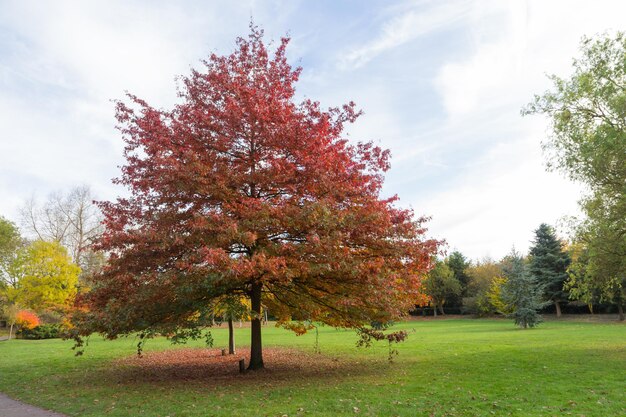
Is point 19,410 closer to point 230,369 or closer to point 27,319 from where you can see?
point 230,369

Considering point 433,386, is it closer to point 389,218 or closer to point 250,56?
point 389,218

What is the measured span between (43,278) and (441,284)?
47.6 m

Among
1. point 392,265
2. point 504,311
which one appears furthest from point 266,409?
point 504,311

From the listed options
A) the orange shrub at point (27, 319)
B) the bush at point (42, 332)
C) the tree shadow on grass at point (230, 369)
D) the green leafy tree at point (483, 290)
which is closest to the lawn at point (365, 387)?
the tree shadow on grass at point (230, 369)

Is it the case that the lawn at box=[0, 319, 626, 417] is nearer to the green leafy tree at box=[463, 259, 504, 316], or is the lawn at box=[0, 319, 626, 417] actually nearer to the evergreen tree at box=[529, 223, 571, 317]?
the green leafy tree at box=[463, 259, 504, 316]

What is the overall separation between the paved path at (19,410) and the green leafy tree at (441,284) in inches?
2116

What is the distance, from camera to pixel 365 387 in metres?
10.8

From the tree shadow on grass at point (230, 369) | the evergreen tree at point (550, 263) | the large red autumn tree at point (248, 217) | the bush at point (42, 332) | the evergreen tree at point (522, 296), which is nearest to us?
the large red autumn tree at point (248, 217)

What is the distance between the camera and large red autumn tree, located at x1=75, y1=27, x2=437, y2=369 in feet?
35.5

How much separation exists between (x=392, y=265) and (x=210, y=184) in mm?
5728

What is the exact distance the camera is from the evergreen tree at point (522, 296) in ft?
115

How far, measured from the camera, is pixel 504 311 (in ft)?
143

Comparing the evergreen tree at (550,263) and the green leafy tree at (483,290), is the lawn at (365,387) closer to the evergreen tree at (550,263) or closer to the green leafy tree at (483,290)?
the green leafy tree at (483,290)

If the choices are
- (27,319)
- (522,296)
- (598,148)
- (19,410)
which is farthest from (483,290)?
(19,410)
